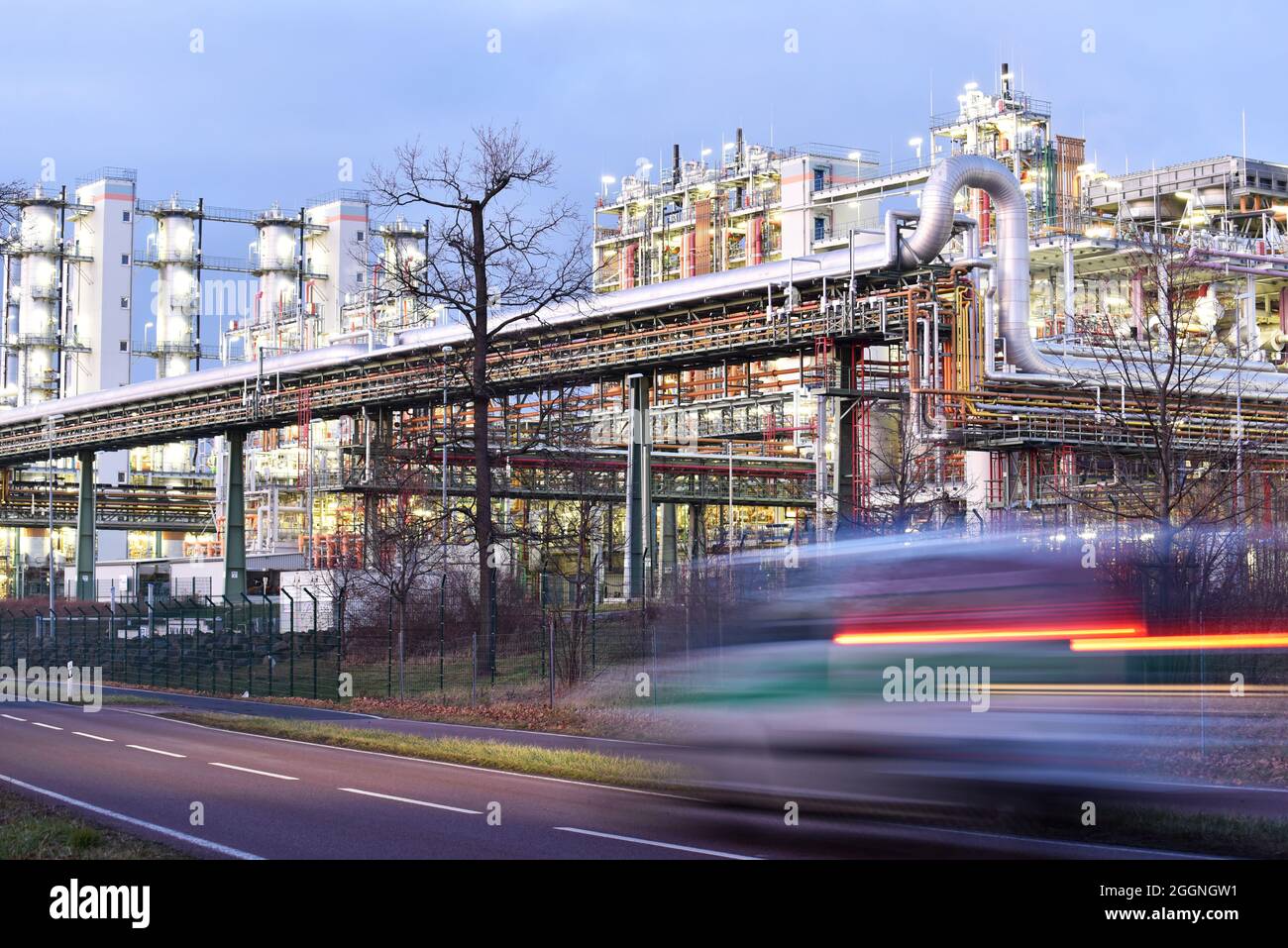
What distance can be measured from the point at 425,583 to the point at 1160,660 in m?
37.8

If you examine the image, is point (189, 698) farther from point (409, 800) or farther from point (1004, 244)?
point (1004, 244)

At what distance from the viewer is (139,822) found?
15750mm

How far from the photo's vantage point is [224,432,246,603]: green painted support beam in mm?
74562

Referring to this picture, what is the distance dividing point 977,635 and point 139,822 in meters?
8.38

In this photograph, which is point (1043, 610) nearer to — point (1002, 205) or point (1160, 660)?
point (1160, 660)

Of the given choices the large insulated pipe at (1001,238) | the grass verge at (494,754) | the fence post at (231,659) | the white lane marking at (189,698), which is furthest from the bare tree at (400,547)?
the large insulated pipe at (1001,238)

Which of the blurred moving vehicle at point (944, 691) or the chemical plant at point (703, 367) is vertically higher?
the chemical plant at point (703, 367)

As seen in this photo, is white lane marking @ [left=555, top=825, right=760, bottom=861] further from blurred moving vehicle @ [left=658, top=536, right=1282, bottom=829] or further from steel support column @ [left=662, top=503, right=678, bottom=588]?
steel support column @ [left=662, top=503, right=678, bottom=588]

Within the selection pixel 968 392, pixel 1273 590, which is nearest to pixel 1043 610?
pixel 1273 590

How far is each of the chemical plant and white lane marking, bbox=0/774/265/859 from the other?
33.6 feet

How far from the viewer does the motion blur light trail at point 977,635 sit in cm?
1265

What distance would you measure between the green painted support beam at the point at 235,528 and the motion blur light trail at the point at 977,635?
63000 mm

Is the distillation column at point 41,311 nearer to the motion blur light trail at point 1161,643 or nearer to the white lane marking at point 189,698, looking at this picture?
the white lane marking at point 189,698
